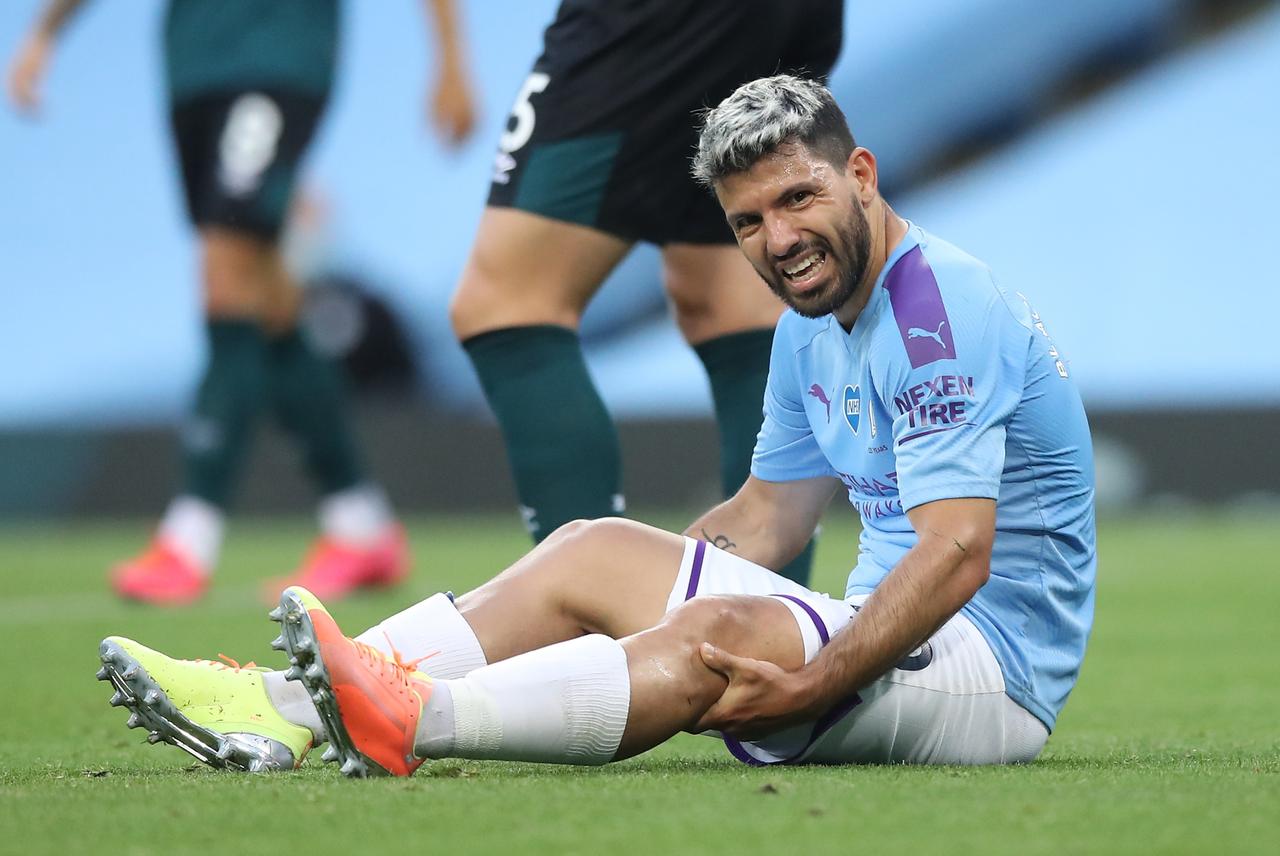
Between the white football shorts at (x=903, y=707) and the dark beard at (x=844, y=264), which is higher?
the dark beard at (x=844, y=264)

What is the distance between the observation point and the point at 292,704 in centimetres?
239

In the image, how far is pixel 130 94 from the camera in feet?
32.6

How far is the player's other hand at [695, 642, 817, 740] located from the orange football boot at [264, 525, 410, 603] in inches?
139

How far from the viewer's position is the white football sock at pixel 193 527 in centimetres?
527

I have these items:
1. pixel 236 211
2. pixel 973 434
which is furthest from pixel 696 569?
pixel 236 211

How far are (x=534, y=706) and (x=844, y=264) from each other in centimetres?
70

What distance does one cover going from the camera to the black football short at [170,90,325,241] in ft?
17.1

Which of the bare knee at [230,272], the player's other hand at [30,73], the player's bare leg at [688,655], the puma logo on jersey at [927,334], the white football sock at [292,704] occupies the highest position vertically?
the player's other hand at [30,73]

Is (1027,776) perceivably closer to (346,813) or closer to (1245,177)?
(346,813)

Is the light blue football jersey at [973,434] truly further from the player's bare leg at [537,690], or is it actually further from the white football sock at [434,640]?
the white football sock at [434,640]

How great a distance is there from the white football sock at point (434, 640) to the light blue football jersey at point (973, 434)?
0.56m

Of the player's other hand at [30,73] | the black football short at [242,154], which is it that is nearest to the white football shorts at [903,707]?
the black football short at [242,154]

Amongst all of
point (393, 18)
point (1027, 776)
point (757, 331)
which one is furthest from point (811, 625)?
point (393, 18)

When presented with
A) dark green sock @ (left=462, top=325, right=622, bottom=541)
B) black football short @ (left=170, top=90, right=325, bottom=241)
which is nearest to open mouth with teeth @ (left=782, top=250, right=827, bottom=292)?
dark green sock @ (left=462, top=325, right=622, bottom=541)
